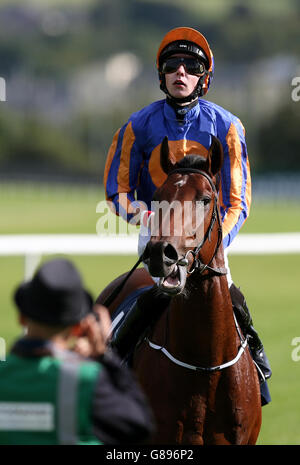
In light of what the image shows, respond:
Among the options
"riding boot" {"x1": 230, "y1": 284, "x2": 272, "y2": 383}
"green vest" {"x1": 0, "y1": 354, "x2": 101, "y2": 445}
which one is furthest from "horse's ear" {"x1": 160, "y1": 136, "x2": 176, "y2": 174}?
"green vest" {"x1": 0, "y1": 354, "x2": 101, "y2": 445}

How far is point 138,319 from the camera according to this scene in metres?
4.41

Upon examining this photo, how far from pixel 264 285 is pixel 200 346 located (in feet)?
33.3

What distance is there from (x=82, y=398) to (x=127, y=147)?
2273 millimetres

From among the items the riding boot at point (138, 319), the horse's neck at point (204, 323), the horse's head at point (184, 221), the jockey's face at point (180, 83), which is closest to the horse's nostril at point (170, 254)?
the horse's head at point (184, 221)

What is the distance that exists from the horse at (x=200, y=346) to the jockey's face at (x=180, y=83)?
0.61m

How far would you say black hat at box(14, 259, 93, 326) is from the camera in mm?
2703

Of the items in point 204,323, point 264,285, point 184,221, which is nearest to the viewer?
point 184,221

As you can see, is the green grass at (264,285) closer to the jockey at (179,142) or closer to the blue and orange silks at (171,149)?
the jockey at (179,142)

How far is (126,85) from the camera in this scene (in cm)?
10188

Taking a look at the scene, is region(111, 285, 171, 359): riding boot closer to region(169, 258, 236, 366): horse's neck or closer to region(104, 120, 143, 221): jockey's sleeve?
region(169, 258, 236, 366): horse's neck

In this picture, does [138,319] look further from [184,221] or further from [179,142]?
[179,142]

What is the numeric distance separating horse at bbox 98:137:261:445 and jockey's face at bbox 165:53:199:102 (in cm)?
61

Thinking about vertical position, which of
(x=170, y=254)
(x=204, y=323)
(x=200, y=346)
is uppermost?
(x=170, y=254)

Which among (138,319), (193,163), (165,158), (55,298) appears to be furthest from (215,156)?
(55,298)
